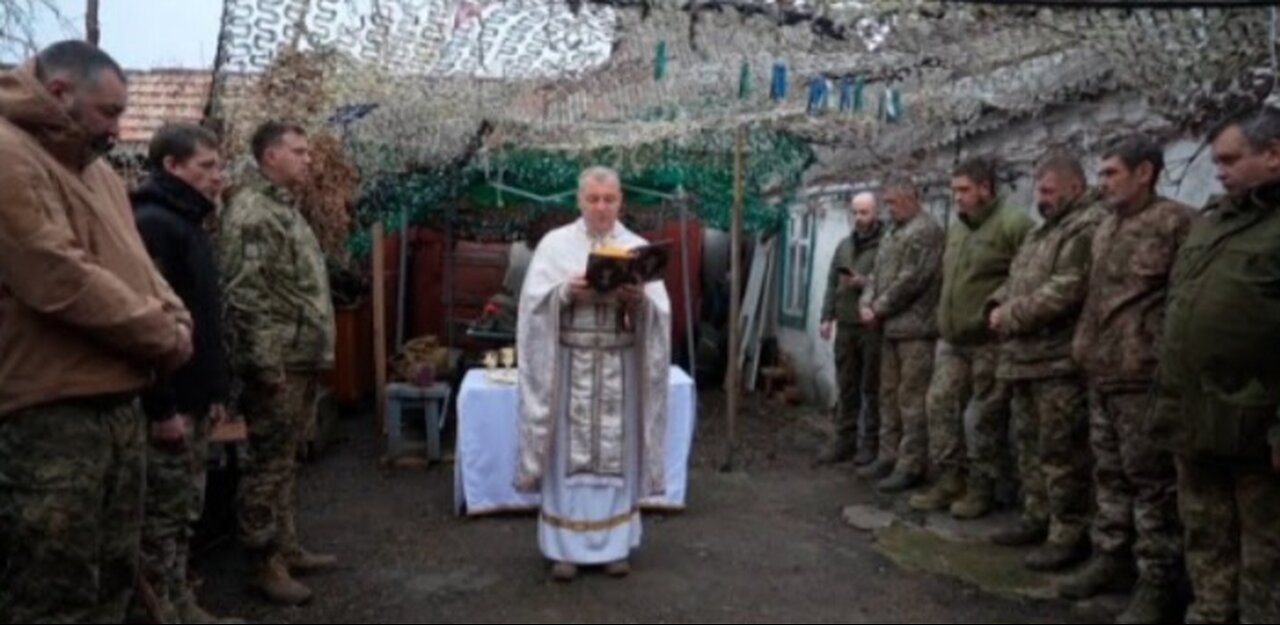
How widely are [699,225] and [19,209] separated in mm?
9745

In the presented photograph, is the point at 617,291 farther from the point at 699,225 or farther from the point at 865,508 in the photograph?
the point at 699,225

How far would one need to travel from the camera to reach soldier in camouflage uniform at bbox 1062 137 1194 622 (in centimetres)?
412

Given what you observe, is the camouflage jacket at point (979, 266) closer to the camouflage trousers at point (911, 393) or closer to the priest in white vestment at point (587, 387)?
the camouflage trousers at point (911, 393)

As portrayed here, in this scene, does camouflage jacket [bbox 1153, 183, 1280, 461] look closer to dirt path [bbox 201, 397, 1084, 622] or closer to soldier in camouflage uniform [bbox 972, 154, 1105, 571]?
soldier in camouflage uniform [bbox 972, 154, 1105, 571]

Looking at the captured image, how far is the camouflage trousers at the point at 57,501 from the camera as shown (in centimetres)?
271

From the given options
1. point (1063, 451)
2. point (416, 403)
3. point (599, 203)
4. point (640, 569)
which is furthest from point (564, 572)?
point (416, 403)

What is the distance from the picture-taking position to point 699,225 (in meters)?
12.0

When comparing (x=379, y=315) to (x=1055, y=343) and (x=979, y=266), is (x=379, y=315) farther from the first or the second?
(x=1055, y=343)

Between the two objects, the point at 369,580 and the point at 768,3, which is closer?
the point at 768,3

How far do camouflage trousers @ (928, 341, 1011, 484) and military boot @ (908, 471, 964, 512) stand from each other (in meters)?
0.05

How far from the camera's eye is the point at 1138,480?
4.18 m

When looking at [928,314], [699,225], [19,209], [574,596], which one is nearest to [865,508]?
[928,314]

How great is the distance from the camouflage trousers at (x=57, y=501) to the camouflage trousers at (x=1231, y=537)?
339cm

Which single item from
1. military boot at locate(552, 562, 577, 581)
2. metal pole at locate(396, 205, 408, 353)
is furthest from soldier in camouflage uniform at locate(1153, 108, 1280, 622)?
metal pole at locate(396, 205, 408, 353)
